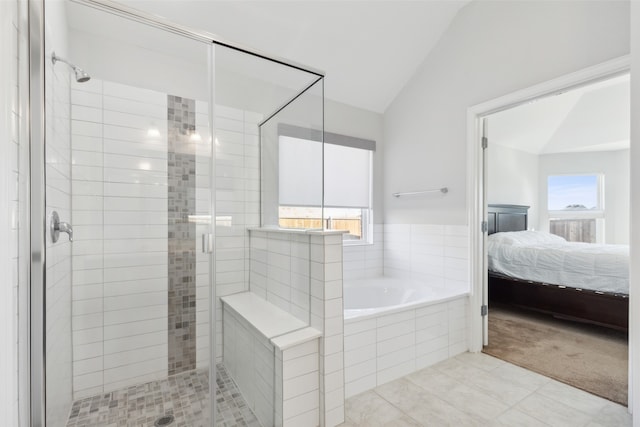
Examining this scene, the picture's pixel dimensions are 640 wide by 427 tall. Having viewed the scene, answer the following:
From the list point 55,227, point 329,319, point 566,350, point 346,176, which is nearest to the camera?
point 55,227

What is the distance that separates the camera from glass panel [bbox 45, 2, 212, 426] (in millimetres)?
1546

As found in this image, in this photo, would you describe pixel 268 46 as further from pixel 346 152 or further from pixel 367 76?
pixel 346 152

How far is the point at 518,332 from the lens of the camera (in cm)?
281

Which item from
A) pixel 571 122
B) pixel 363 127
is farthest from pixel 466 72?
pixel 571 122

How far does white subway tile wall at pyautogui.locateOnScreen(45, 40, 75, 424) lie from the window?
1115 mm

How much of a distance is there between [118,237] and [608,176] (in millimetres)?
6738

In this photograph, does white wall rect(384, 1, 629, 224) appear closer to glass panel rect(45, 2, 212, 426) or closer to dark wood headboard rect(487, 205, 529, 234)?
dark wood headboard rect(487, 205, 529, 234)

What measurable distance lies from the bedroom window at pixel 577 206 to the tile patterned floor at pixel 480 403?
416cm

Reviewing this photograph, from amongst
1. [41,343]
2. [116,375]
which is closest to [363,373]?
[116,375]

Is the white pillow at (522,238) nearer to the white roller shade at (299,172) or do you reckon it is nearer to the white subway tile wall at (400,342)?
the white subway tile wall at (400,342)

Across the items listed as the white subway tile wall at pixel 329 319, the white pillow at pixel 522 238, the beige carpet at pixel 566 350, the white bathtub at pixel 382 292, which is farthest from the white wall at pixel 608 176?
the white subway tile wall at pixel 329 319

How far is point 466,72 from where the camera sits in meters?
2.55

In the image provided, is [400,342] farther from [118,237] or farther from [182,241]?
[118,237]

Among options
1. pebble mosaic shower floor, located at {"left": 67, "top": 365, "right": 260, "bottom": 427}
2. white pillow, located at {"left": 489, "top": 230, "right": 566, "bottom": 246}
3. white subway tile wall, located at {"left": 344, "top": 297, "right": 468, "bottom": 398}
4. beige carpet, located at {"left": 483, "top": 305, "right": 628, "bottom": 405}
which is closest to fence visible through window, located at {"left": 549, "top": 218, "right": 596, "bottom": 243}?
white pillow, located at {"left": 489, "top": 230, "right": 566, "bottom": 246}
